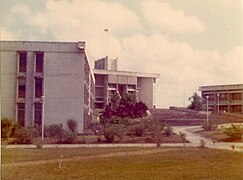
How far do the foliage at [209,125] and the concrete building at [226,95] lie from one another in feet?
0.64

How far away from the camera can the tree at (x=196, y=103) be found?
3.78 metres

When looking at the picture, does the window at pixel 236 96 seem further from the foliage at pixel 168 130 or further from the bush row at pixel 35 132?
the bush row at pixel 35 132

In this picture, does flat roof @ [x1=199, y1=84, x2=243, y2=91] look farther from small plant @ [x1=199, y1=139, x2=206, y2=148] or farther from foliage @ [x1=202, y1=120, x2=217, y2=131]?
small plant @ [x1=199, y1=139, x2=206, y2=148]

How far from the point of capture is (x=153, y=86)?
381 centimetres

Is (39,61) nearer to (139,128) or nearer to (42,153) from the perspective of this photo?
(42,153)

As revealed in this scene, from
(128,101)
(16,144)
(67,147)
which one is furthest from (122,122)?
(16,144)

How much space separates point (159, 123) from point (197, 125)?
1.40 ft

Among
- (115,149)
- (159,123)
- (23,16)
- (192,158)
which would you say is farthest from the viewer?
(115,149)

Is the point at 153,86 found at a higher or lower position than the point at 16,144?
higher

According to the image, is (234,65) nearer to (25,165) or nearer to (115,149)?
(25,165)

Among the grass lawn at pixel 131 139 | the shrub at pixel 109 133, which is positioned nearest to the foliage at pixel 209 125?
the grass lawn at pixel 131 139

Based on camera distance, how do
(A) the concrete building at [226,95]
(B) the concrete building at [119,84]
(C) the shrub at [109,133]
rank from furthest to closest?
1. (C) the shrub at [109,133]
2. (B) the concrete building at [119,84]
3. (A) the concrete building at [226,95]

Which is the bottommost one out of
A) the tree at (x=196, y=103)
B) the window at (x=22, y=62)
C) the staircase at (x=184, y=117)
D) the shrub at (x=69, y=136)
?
the shrub at (x=69, y=136)

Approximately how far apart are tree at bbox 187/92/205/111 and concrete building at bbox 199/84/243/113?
0.22 feet
